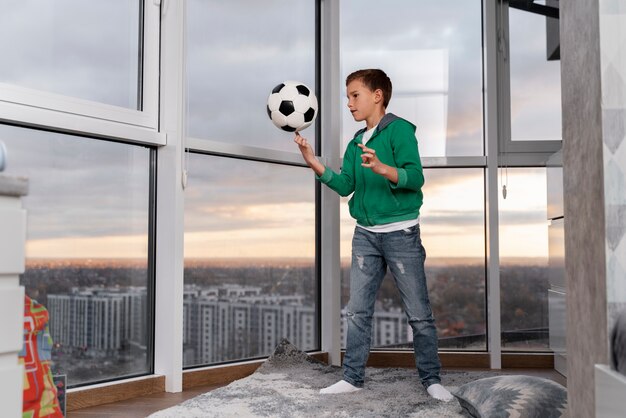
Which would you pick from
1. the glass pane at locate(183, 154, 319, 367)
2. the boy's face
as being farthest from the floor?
the boy's face

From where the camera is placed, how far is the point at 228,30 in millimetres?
3004

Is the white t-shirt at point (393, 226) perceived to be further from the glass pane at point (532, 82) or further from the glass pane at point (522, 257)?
the glass pane at point (532, 82)

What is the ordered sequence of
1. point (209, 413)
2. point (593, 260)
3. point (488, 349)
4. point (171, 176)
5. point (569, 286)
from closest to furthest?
point (593, 260)
point (569, 286)
point (209, 413)
point (171, 176)
point (488, 349)

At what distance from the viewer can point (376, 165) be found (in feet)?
8.04

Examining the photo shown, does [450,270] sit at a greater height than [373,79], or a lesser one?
lesser

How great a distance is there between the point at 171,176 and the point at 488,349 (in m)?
1.66

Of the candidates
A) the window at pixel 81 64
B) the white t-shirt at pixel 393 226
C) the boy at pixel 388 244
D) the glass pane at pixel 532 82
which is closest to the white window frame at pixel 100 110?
the window at pixel 81 64

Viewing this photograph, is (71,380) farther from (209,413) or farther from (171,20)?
(171,20)

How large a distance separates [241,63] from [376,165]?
91 cm

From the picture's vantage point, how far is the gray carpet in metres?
2.23

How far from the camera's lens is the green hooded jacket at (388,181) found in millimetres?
2578

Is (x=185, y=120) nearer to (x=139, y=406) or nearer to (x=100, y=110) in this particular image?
(x=100, y=110)

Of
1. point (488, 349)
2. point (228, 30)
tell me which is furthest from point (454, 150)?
point (228, 30)

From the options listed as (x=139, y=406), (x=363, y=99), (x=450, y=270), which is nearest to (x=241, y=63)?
(x=363, y=99)
